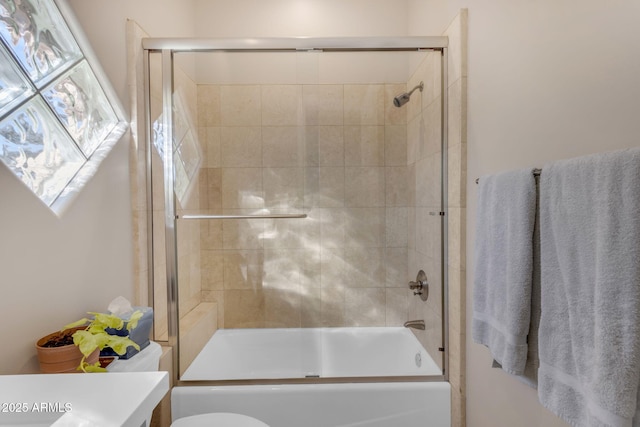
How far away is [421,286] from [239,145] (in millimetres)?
1272

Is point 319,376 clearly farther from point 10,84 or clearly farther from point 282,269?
point 10,84

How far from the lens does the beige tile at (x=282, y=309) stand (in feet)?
6.52

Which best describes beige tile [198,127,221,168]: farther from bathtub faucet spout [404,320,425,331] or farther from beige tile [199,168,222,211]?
bathtub faucet spout [404,320,425,331]

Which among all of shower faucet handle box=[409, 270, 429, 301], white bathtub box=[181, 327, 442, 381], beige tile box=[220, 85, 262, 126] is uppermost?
beige tile box=[220, 85, 262, 126]

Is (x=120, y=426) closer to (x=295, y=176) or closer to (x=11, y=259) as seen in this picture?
(x=11, y=259)

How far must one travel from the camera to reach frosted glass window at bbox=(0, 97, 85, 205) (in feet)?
3.61

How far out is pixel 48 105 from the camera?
1295 mm

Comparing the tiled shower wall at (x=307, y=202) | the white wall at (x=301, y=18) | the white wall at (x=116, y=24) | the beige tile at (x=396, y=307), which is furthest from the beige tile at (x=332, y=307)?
the white wall at (x=301, y=18)

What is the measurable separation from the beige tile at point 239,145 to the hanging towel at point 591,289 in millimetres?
1363

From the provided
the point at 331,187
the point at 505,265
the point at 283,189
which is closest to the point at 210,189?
the point at 283,189

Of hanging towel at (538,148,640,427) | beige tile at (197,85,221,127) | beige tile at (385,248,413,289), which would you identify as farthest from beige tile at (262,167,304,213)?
hanging towel at (538,148,640,427)

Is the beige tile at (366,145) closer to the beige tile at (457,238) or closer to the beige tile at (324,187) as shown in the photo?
the beige tile at (324,187)

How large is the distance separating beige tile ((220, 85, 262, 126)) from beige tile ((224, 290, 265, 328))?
0.94 metres

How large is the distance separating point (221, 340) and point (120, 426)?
1.46m
